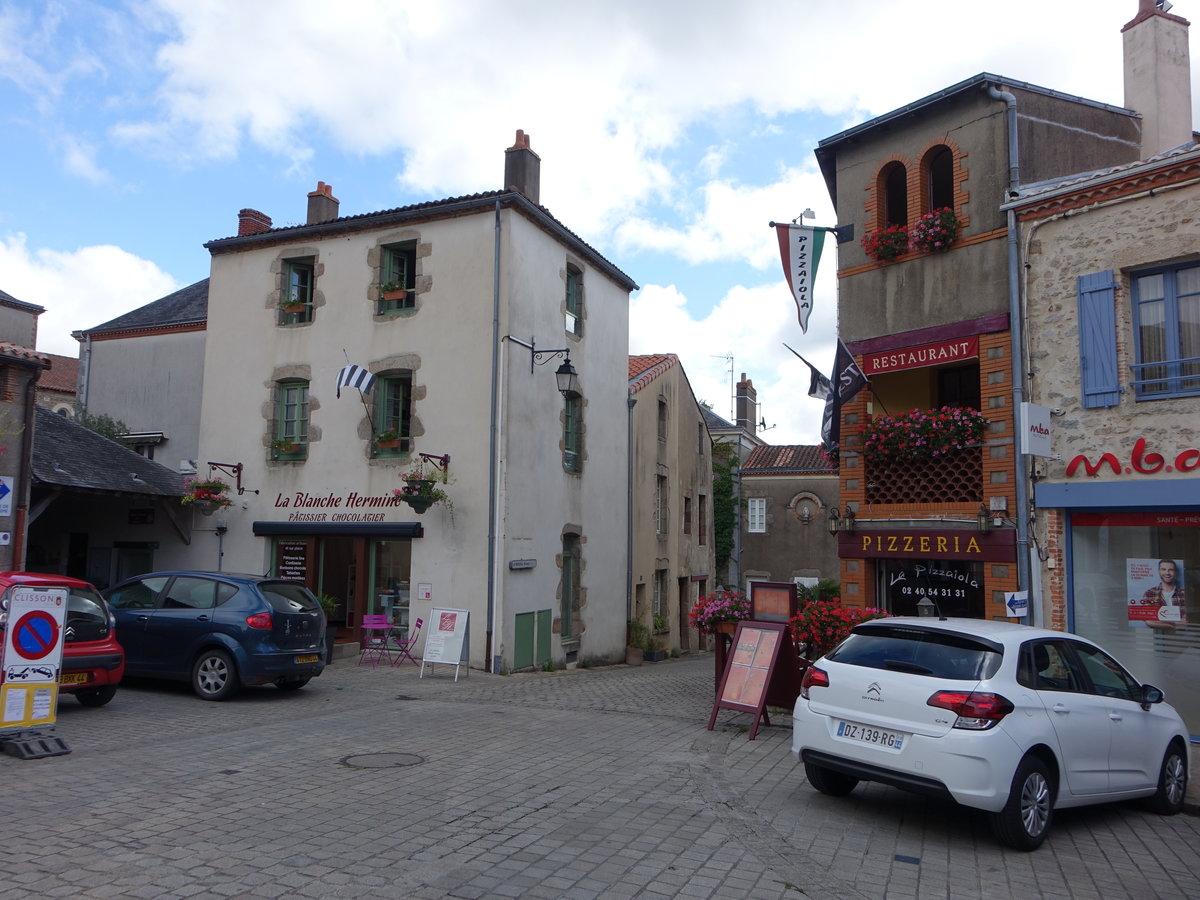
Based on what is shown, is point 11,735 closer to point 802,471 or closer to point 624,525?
point 624,525

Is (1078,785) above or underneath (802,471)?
underneath

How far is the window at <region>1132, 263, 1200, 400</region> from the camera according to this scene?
410 inches

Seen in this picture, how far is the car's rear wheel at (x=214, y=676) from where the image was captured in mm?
11203

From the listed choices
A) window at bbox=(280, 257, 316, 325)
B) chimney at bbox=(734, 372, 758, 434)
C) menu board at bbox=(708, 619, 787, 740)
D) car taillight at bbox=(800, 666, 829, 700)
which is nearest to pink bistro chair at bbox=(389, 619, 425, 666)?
window at bbox=(280, 257, 316, 325)

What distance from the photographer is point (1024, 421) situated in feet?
35.5

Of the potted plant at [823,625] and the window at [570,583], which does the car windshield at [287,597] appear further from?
the window at [570,583]

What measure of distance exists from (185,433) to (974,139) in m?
17.3

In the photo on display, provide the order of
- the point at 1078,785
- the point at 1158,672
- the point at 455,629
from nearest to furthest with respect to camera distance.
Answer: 1. the point at 1078,785
2. the point at 1158,672
3. the point at 455,629

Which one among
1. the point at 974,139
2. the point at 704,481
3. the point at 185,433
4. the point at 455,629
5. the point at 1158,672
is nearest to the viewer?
the point at 1158,672

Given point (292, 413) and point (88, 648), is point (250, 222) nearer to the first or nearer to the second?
point (292, 413)

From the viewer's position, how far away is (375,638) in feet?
54.6

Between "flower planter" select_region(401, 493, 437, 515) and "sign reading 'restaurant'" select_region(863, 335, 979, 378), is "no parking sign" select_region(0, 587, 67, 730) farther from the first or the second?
"sign reading 'restaurant'" select_region(863, 335, 979, 378)

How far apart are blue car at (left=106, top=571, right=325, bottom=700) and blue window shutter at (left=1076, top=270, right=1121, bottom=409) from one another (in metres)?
10.0

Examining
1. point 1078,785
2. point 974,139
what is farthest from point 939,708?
point 974,139
